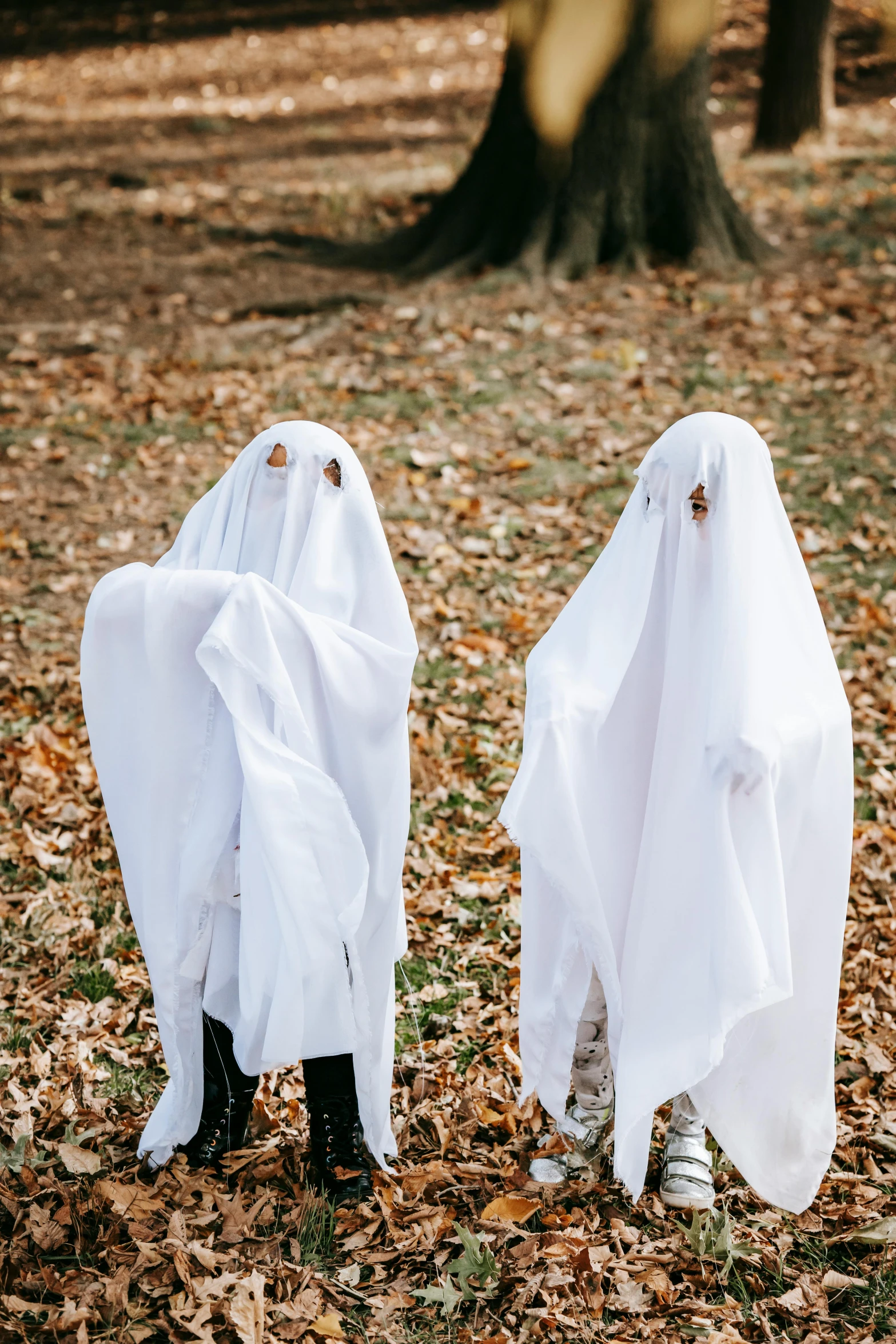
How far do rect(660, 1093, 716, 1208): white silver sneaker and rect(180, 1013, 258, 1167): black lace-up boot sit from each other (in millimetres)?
1176

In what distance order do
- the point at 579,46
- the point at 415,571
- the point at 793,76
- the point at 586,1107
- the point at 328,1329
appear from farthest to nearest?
the point at 793,76 < the point at 579,46 < the point at 415,571 < the point at 586,1107 < the point at 328,1329

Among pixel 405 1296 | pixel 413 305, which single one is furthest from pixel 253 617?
pixel 413 305

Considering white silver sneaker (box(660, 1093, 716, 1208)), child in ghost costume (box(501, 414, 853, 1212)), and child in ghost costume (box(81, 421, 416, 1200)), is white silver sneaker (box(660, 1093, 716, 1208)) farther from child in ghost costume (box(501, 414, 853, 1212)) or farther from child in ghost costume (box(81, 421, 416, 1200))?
child in ghost costume (box(81, 421, 416, 1200))

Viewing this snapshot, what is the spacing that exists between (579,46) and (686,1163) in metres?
9.51

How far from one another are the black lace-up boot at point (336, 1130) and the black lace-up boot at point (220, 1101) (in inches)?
7.5

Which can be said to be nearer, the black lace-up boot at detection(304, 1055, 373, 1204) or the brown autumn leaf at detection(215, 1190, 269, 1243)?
the brown autumn leaf at detection(215, 1190, 269, 1243)

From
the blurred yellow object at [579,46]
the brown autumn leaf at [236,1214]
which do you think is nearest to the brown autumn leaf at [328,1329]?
the brown autumn leaf at [236,1214]

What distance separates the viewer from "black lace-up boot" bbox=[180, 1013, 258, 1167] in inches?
133

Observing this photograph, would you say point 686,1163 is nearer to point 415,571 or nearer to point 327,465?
point 327,465

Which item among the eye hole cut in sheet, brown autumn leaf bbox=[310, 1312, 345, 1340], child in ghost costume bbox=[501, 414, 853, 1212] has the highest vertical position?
the eye hole cut in sheet

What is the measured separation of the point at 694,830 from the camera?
3.19 metres

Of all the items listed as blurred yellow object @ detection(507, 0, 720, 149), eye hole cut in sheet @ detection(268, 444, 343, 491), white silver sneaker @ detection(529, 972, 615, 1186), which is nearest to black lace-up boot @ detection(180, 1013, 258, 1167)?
white silver sneaker @ detection(529, 972, 615, 1186)

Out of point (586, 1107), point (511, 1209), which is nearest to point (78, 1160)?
point (511, 1209)

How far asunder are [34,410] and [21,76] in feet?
37.7
